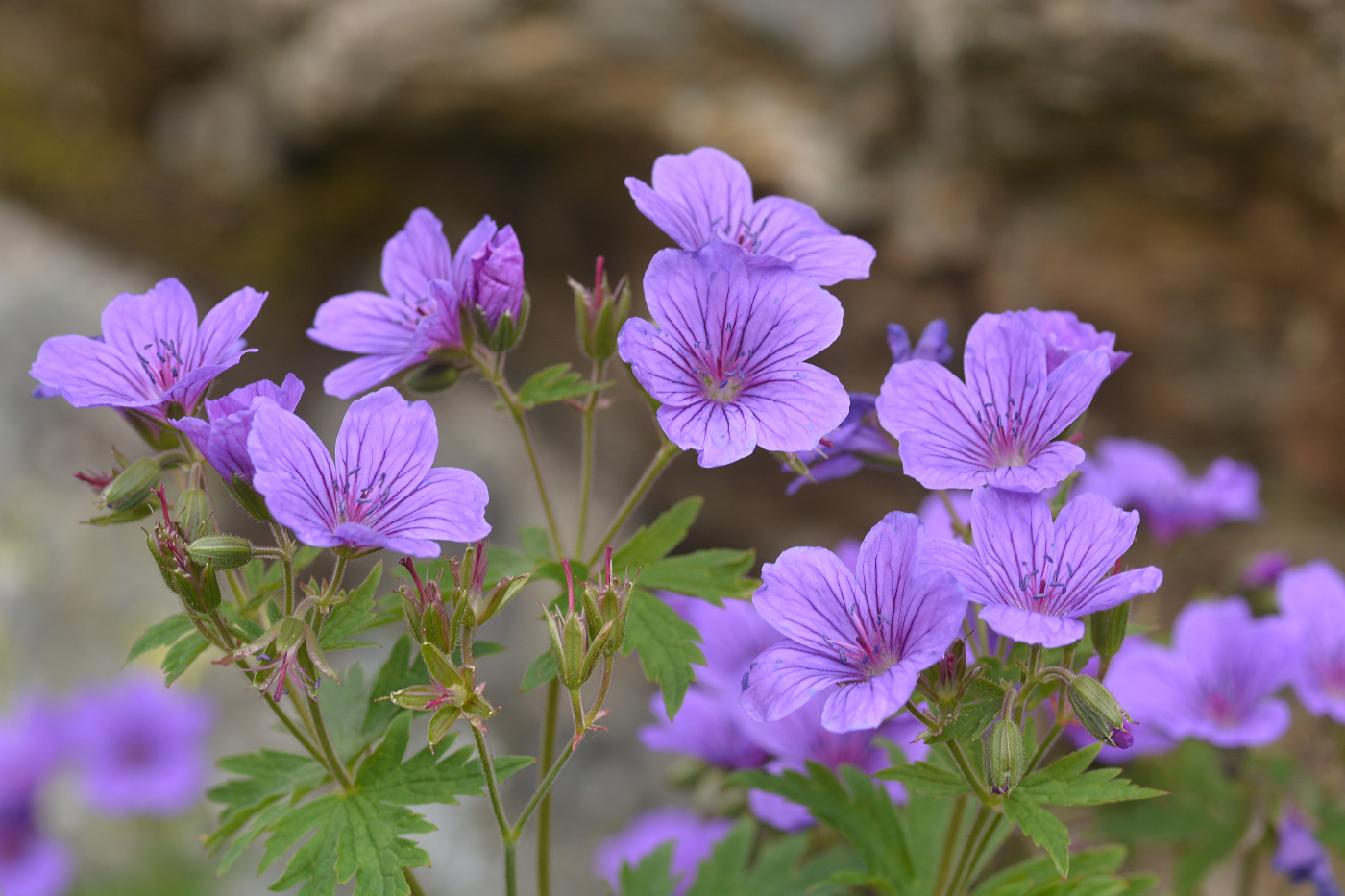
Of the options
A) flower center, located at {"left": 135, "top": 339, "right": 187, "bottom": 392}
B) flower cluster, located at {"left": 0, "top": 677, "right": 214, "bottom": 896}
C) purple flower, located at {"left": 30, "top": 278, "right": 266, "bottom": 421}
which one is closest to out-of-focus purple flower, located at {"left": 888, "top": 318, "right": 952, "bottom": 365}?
purple flower, located at {"left": 30, "top": 278, "right": 266, "bottom": 421}

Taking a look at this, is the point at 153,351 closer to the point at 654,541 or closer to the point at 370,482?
the point at 370,482

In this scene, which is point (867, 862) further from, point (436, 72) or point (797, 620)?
point (436, 72)

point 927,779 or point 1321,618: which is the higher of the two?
point 1321,618

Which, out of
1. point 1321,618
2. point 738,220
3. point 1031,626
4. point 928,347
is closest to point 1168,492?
Answer: point 1321,618

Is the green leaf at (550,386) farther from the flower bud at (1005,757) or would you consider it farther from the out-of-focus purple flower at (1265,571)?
the out-of-focus purple flower at (1265,571)

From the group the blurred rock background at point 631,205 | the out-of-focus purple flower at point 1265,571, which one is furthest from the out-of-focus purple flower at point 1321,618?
the blurred rock background at point 631,205

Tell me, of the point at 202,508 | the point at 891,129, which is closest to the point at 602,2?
the point at 891,129

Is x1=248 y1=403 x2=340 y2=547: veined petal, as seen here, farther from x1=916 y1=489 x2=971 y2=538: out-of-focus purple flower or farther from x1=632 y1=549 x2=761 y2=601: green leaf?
x1=916 y1=489 x2=971 y2=538: out-of-focus purple flower
